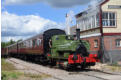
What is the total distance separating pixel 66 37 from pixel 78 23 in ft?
37.4

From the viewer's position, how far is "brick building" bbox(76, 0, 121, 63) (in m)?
21.2

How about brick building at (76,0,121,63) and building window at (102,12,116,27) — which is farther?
building window at (102,12,116,27)

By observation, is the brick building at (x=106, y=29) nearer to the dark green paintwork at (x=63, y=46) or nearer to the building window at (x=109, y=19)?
the building window at (x=109, y=19)

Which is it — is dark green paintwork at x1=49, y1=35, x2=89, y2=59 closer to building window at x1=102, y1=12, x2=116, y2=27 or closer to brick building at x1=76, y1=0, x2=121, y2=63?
brick building at x1=76, y1=0, x2=121, y2=63

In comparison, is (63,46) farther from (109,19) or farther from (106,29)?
(109,19)

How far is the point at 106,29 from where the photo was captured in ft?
70.6

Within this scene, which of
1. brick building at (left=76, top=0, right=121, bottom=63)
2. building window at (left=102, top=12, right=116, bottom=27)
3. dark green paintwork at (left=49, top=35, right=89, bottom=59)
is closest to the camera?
dark green paintwork at (left=49, top=35, right=89, bottom=59)

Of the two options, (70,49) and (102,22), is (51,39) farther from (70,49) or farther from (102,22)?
(102,22)

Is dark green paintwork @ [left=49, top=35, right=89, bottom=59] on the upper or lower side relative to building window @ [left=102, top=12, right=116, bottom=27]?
lower

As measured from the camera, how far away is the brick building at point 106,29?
2116cm

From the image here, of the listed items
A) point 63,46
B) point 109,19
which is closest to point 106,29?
point 109,19

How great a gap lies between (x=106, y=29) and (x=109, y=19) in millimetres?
1125

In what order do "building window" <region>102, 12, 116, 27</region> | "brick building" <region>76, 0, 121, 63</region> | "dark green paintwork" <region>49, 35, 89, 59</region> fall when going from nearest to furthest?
"dark green paintwork" <region>49, 35, 89, 59</region> → "brick building" <region>76, 0, 121, 63</region> → "building window" <region>102, 12, 116, 27</region>

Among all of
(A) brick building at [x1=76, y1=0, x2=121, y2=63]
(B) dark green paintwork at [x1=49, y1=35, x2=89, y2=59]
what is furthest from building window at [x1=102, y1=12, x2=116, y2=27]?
(B) dark green paintwork at [x1=49, y1=35, x2=89, y2=59]
